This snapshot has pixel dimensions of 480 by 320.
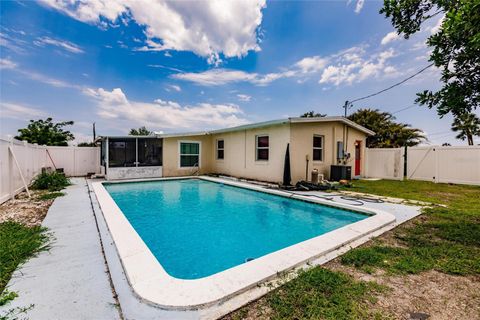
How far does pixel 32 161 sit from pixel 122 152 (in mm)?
3698

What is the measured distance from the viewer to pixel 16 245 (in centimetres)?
321

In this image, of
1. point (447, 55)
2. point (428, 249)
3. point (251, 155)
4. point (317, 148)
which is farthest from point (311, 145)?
point (428, 249)

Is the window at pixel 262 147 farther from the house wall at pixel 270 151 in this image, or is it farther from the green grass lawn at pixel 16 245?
the green grass lawn at pixel 16 245

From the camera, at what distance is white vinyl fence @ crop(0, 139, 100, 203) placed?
6262 millimetres

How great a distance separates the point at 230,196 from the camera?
8711 millimetres

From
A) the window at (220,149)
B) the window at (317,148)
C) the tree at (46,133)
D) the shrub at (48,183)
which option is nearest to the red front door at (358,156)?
the window at (317,148)

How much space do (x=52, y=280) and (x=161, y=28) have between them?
10.8 meters

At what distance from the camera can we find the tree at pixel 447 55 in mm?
3244

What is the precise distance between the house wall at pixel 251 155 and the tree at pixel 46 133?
1732 cm

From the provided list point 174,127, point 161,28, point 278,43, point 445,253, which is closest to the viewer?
point 445,253

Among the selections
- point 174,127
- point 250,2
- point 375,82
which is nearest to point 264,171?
point 250,2

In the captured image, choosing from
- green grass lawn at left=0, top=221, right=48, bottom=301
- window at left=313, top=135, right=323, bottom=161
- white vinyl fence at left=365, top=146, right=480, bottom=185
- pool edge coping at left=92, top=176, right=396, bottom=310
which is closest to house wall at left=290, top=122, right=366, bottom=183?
window at left=313, top=135, right=323, bottom=161

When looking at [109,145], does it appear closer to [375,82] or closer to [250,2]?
[250,2]

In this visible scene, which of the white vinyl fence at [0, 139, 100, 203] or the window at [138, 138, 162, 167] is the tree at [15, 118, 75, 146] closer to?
the white vinyl fence at [0, 139, 100, 203]
